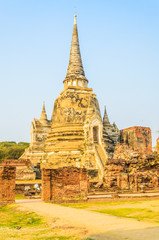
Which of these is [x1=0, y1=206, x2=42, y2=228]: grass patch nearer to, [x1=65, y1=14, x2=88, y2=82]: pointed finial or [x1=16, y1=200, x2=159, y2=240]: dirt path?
[x1=16, y1=200, x2=159, y2=240]: dirt path

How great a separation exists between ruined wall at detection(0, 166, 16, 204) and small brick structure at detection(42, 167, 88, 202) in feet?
4.30

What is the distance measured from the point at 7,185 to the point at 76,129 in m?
17.3

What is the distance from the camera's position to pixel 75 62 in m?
34.3

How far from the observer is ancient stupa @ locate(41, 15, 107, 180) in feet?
82.8

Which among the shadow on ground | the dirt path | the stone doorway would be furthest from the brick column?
the stone doorway

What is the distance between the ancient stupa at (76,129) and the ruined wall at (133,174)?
7.31 m

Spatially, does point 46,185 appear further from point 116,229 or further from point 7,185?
point 116,229

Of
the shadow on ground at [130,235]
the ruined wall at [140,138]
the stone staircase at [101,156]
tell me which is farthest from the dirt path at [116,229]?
the ruined wall at [140,138]

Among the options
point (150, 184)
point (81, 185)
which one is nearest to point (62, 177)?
point (81, 185)

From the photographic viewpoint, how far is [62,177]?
39.4 ft

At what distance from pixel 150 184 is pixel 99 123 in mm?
13349

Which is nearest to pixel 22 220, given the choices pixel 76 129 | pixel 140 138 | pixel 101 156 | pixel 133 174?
pixel 133 174

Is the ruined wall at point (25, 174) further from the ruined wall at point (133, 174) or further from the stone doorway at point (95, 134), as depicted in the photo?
the ruined wall at point (133, 174)

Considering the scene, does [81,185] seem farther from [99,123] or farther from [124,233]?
[99,123]
